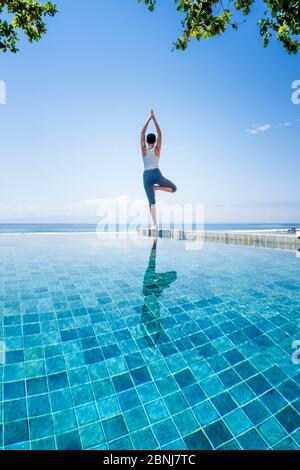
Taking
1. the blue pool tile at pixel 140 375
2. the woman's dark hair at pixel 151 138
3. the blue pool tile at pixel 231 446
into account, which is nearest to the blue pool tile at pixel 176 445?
the blue pool tile at pixel 231 446

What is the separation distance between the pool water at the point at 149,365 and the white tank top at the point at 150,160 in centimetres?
648

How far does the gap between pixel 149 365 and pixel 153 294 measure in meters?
1.98

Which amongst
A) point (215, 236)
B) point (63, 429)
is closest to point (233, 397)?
point (63, 429)

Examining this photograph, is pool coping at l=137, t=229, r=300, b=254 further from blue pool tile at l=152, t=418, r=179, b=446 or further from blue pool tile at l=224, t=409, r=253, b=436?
blue pool tile at l=152, t=418, r=179, b=446

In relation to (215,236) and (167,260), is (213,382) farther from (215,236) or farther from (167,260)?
(215,236)

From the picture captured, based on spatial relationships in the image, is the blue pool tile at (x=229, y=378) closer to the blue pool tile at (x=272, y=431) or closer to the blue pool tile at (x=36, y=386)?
the blue pool tile at (x=272, y=431)

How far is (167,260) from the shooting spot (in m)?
8.01

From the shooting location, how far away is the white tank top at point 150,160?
10547 millimetres

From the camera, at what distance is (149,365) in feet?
9.75

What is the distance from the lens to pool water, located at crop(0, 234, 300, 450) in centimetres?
224

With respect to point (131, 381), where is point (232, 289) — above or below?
above

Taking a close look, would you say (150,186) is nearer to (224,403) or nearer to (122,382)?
(122,382)

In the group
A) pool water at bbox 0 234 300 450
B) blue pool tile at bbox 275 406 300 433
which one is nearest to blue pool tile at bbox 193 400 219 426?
pool water at bbox 0 234 300 450

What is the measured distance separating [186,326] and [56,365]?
1883 mm
